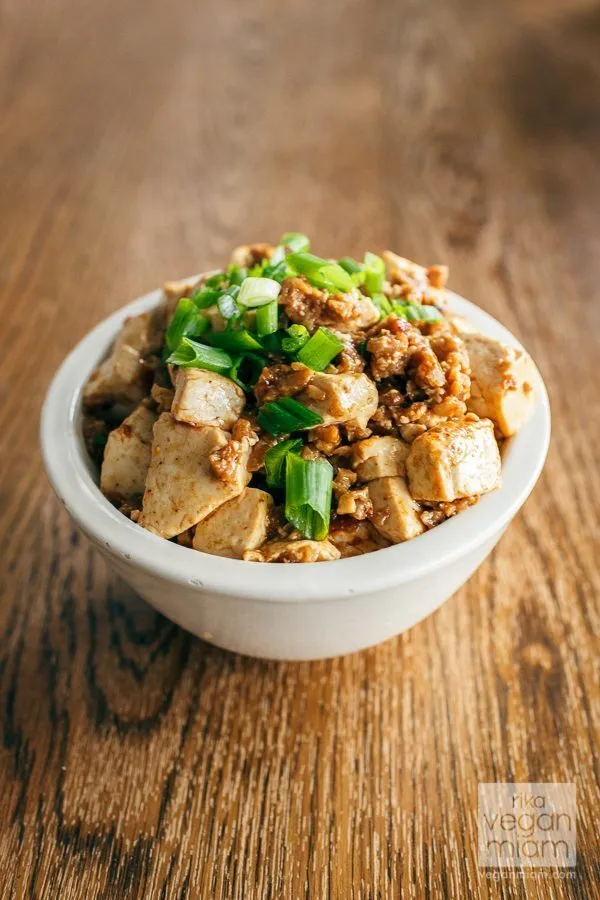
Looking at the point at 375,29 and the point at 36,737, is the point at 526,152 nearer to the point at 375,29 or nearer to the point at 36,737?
the point at 375,29

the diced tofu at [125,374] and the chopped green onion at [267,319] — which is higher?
the chopped green onion at [267,319]

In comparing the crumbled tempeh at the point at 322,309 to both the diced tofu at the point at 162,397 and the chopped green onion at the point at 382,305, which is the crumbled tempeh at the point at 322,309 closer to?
the chopped green onion at the point at 382,305

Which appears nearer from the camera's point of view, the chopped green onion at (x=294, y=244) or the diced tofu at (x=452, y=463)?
the diced tofu at (x=452, y=463)

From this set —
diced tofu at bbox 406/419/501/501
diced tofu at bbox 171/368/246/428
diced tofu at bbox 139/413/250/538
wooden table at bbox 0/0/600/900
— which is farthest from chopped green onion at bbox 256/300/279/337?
wooden table at bbox 0/0/600/900

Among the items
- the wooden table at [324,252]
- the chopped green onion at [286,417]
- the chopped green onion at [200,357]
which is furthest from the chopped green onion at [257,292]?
the wooden table at [324,252]

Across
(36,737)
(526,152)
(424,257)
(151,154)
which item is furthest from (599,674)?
(151,154)

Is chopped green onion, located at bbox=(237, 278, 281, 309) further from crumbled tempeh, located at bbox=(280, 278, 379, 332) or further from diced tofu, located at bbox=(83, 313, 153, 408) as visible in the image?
diced tofu, located at bbox=(83, 313, 153, 408)
